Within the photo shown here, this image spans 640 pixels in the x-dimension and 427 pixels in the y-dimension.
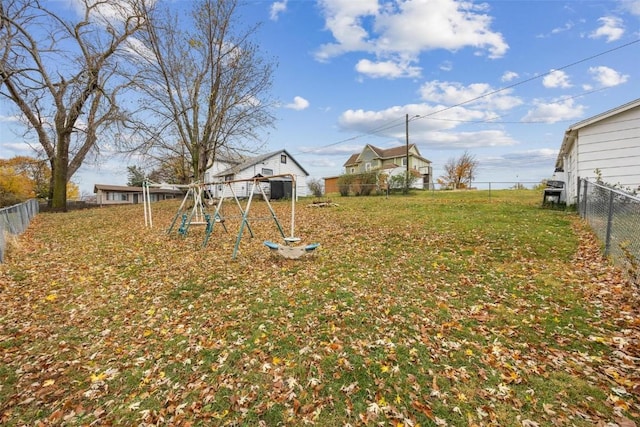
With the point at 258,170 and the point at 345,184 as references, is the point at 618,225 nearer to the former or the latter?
the point at 345,184

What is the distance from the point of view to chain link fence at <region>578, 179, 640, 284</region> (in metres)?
4.57

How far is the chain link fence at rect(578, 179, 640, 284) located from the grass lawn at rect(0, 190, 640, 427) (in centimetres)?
30

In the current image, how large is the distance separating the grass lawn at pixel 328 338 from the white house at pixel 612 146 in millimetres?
3454

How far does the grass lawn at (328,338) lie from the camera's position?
2801 millimetres

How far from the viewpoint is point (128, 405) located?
2.92 metres

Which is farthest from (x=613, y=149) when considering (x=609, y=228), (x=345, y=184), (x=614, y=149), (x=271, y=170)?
(x=271, y=170)

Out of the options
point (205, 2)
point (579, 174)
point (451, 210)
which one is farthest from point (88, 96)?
→ point (579, 174)

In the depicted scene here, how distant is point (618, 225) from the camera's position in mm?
5469

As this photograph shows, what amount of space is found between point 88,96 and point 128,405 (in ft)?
65.9

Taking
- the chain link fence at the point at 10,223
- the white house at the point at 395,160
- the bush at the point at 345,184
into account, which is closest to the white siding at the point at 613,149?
the bush at the point at 345,184

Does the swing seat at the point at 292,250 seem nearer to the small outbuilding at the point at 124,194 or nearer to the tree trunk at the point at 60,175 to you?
the tree trunk at the point at 60,175

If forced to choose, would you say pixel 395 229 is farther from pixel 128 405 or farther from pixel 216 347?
pixel 128 405

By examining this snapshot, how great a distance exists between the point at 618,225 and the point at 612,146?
5.99 meters

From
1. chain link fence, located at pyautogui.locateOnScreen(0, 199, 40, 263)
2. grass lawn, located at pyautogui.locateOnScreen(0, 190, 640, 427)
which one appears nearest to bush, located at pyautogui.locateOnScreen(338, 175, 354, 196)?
grass lawn, located at pyautogui.locateOnScreen(0, 190, 640, 427)
